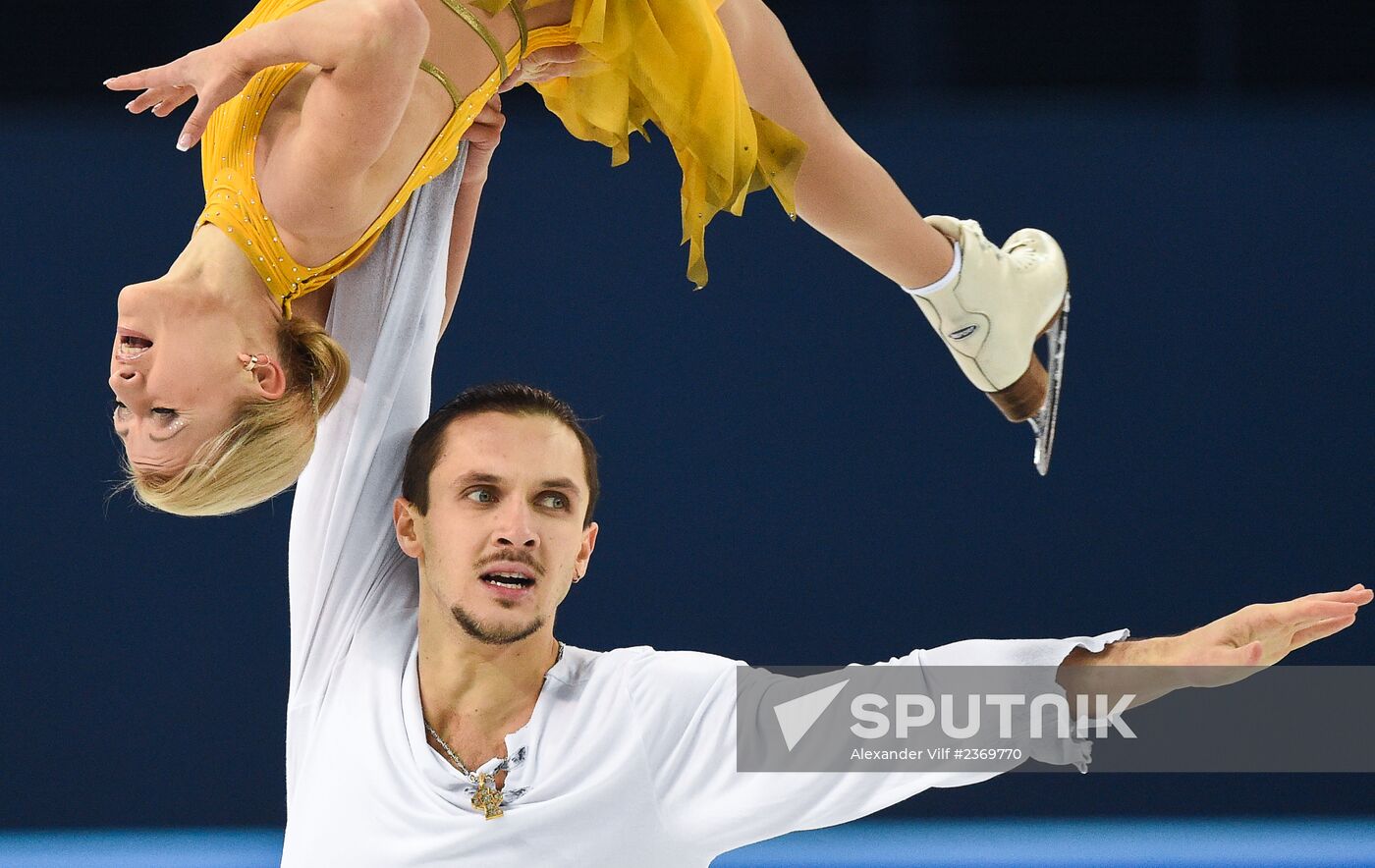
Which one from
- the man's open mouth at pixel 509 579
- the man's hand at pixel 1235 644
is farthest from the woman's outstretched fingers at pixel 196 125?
the man's hand at pixel 1235 644

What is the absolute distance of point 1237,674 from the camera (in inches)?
66.2

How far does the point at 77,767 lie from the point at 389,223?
78.5 inches

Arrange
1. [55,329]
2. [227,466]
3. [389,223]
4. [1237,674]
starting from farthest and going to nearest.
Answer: [55,329] → [389,223] → [227,466] → [1237,674]

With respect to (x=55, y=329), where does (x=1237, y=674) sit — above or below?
below

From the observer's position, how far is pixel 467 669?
2.14 metres

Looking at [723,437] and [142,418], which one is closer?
[142,418]

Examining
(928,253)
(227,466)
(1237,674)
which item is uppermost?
(928,253)

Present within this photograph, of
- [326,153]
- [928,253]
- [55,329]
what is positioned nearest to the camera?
[326,153]

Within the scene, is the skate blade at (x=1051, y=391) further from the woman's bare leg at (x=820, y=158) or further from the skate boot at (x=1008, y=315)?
the woman's bare leg at (x=820, y=158)

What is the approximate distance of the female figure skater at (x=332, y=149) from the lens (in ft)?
6.21

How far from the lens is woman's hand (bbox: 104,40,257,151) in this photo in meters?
1.80

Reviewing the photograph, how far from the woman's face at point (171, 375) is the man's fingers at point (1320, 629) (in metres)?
1.26

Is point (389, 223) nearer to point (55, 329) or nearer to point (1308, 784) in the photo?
point (55, 329)

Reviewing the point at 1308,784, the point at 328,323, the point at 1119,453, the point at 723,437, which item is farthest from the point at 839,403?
the point at 328,323
